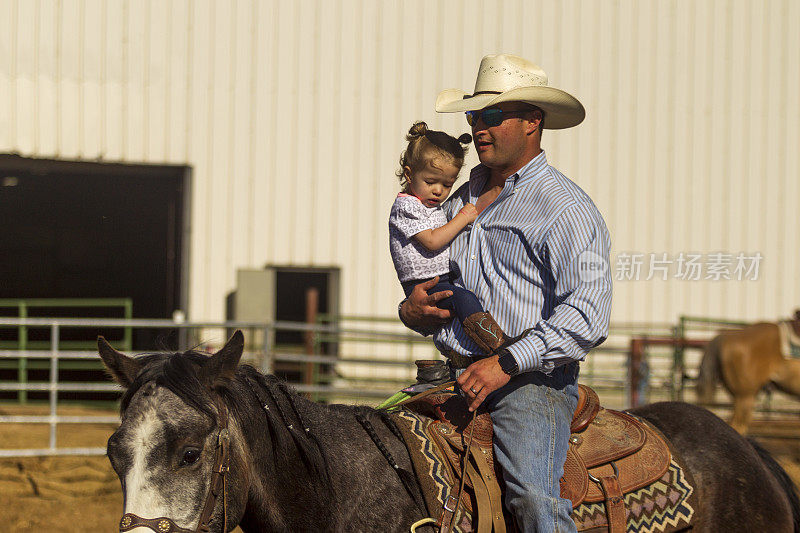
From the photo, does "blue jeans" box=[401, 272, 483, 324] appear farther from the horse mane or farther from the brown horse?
the brown horse

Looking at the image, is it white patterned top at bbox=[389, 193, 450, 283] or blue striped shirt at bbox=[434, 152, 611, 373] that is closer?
blue striped shirt at bbox=[434, 152, 611, 373]

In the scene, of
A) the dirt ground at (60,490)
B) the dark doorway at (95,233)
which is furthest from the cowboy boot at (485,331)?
the dark doorway at (95,233)

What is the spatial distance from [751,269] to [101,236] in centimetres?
1357

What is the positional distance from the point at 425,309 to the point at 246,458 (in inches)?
33.9

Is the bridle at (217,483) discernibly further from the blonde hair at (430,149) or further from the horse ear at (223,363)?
the blonde hair at (430,149)

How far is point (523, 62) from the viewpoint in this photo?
3.28 metres

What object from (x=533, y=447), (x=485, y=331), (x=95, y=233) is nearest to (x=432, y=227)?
(x=485, y=331)

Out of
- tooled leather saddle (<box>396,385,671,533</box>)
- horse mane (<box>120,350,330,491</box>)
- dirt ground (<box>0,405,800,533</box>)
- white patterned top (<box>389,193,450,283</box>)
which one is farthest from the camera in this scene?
dirt ground (<box>0,405,800,533</box>)

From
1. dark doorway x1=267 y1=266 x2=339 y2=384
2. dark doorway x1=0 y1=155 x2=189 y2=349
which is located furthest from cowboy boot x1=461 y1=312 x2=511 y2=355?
dark doorway x1=0 y1=155 x2=189 y2=349

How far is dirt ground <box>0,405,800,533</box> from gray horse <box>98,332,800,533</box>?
16.0 feet

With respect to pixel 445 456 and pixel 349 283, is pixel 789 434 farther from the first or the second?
pixel 445 456

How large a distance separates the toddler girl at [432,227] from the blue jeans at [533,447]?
0.19 metres

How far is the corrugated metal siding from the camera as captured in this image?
13469 millimetres

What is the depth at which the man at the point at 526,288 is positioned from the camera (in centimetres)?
277
